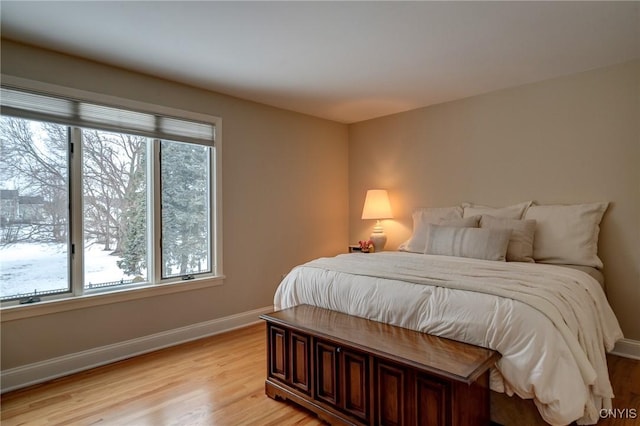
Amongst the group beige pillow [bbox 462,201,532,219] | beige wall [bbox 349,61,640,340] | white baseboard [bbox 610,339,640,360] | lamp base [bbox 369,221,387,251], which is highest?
beige wall [bbox 349,61,640,340]

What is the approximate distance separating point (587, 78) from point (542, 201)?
110cm

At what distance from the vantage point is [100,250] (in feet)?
9.52

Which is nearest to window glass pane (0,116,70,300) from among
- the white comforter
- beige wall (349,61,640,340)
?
the white comforter

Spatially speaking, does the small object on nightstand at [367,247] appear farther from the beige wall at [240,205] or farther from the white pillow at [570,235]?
the white pillow at [570,235]

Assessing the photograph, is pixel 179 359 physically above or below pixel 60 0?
below

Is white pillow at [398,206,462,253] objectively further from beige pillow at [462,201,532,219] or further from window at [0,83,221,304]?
window at [0,83,221,304]

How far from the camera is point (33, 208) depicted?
102 inches

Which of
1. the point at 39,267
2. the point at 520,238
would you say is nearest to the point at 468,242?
the point at 520,238

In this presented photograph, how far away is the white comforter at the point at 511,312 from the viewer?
5.21ft

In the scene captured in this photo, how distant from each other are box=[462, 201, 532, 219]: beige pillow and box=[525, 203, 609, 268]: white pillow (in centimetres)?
22

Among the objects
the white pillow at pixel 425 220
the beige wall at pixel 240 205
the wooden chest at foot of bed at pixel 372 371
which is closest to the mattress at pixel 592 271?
the white pillow at pixel 425 220

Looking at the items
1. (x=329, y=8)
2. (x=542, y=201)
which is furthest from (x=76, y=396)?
(x=542, y=201)

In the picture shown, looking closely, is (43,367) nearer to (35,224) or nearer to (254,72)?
(35,224)

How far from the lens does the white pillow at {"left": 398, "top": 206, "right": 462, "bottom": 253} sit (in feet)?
12.0
